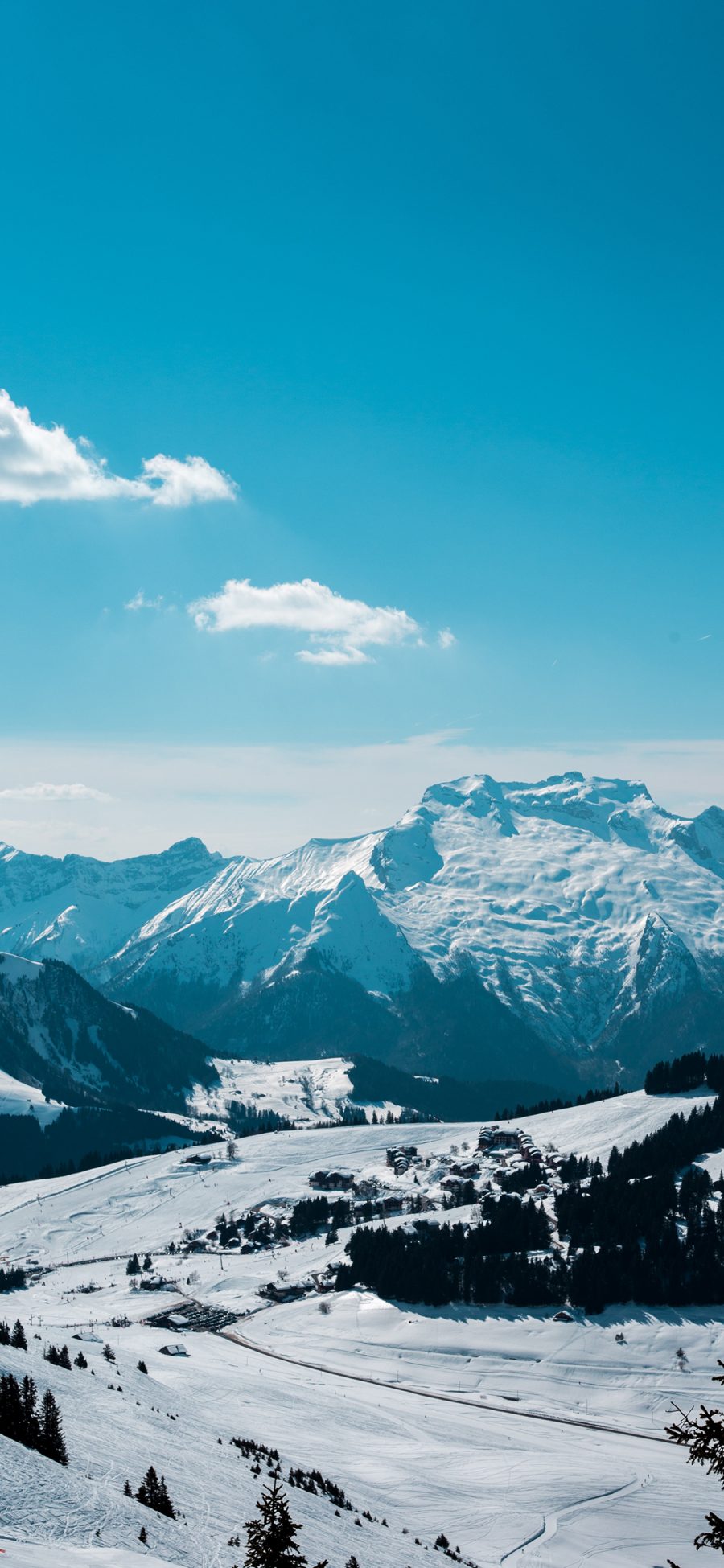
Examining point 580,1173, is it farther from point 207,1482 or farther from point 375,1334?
point 207,1482

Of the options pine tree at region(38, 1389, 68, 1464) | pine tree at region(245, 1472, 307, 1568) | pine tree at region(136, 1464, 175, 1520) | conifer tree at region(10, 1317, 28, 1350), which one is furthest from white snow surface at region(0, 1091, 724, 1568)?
pine tree at region(245, 1472, 307, 1568)

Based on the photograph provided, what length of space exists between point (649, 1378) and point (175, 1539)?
313 ft

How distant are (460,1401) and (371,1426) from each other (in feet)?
82.3

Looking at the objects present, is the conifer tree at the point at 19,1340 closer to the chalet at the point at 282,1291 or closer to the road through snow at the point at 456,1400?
the road through snow at the point at 456,1400

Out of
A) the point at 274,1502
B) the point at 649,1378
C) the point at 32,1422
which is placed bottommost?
the point at 649,1378

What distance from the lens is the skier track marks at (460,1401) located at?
105750mm

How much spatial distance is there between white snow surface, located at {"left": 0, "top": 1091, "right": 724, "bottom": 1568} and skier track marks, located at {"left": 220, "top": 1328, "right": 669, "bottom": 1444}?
1.33 ft

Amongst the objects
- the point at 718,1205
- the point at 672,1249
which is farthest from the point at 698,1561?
the point at 718,1205

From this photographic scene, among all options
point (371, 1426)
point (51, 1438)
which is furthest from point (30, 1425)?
point (371, 1426)

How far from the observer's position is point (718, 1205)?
152500mm

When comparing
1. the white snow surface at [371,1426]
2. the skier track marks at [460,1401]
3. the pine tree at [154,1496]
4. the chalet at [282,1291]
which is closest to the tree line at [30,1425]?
the white snow surface at [371,1426]

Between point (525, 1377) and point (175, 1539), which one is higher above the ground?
point (175, 1539)

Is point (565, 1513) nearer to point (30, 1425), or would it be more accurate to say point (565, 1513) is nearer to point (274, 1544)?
point (30, 1425)

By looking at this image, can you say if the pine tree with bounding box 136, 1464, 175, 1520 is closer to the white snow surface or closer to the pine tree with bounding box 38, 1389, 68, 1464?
the white snow surface
